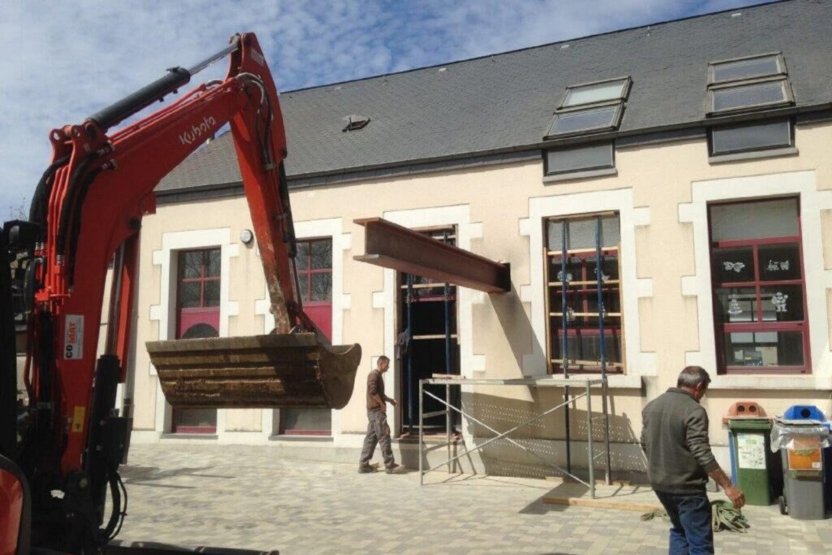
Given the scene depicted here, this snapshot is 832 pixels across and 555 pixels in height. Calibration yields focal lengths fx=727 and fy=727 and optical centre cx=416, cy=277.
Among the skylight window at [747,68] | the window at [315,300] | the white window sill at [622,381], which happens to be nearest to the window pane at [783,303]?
the white window sill at [622,381]

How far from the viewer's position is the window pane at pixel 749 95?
31.2 feet

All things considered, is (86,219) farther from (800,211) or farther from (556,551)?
(800,211)

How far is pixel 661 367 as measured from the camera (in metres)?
9.38

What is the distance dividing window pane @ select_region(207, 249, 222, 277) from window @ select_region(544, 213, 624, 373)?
5748 millimetres

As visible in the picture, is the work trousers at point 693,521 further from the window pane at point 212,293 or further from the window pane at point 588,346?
the window pane at point 212,293

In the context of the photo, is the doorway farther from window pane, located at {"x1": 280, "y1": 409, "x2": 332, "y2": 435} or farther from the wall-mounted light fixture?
the wall-mounted light fixture

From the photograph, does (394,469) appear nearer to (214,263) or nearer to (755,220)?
(214,263)

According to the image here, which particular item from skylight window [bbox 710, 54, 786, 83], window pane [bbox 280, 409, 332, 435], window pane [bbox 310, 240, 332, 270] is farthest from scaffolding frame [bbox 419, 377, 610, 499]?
skylight window [bbox 710, 54, 786, 83]

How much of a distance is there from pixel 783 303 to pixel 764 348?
0.62 m

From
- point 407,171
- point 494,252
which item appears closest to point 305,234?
point 407,171

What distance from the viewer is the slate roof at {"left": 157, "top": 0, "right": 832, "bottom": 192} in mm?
10391

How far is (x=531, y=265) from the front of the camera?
10273 millimetres

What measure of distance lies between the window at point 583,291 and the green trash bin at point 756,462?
70.7 inches

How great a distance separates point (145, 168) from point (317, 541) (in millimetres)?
3845
